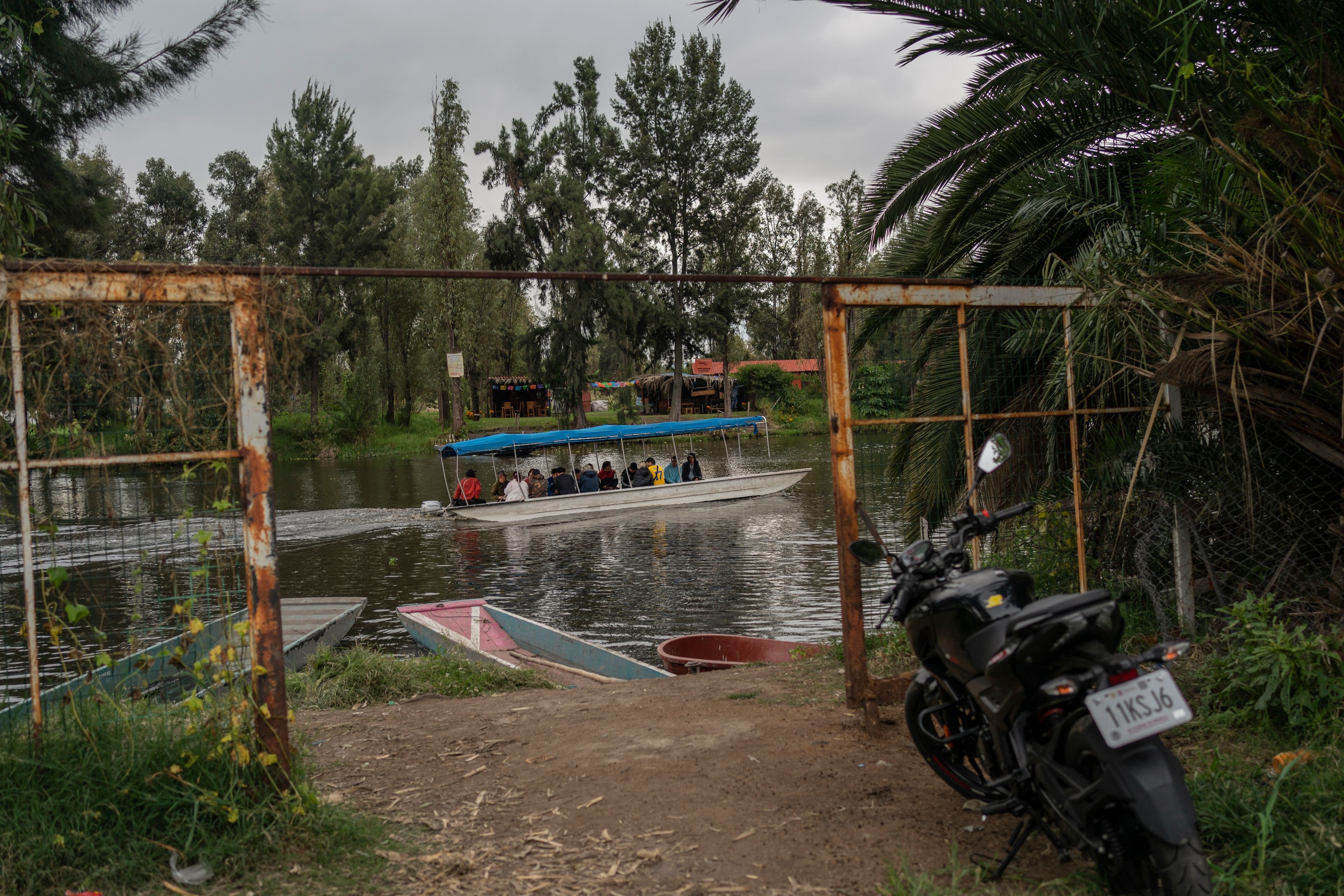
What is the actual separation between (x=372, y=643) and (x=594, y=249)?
37632 millimetres

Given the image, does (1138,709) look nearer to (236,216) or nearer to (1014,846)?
(1014,846)

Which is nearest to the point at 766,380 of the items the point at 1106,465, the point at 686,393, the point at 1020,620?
the point at 686,393

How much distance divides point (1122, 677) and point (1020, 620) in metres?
0.34

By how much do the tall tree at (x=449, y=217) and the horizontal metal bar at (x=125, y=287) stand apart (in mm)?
44045

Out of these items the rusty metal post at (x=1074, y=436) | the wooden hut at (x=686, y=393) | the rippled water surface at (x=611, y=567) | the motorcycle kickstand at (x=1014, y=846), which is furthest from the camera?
the wooden hut at (x=686, y=393)

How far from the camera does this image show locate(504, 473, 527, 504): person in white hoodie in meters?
25.1

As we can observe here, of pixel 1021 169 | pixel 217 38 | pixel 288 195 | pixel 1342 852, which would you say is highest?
pixel 288 195

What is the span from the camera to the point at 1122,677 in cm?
301

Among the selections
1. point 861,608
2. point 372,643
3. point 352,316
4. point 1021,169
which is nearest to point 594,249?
point 352,316

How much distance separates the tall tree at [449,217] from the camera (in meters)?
47.9

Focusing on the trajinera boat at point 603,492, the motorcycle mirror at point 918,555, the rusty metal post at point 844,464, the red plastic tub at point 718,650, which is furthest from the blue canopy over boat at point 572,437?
the motorcycle mirror at point 918,555

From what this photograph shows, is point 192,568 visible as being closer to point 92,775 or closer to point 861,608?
point 92,775

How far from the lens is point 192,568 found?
418cm

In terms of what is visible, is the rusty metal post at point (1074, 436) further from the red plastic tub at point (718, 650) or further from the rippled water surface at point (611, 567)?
the rippled water surface at point (611, 567)
